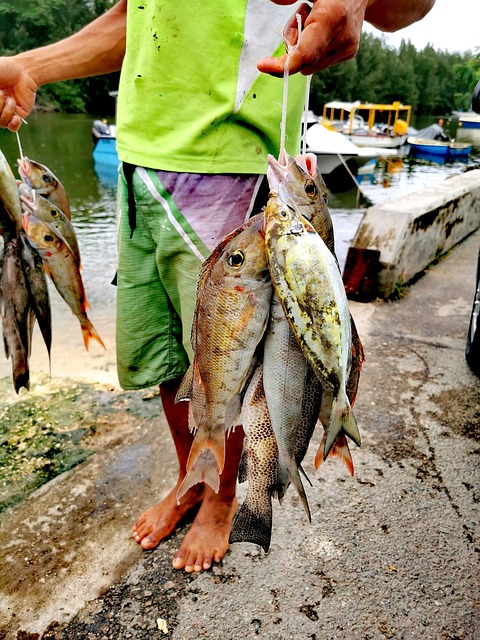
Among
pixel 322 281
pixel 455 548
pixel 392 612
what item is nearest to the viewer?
pixel 322 281

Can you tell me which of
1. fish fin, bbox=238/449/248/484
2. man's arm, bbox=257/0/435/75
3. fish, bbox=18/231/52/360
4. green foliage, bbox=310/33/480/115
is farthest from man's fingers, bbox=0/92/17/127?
green foliage, bbox=310/33/480/115

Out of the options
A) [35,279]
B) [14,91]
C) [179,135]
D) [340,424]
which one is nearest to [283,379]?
[340,424]

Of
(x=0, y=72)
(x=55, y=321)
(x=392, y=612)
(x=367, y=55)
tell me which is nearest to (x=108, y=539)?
(x=392, y=612)

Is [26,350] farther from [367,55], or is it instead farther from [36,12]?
[367,55]

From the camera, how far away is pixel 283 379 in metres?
1.40

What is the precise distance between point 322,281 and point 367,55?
66897 mm

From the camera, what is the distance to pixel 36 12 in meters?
43.5

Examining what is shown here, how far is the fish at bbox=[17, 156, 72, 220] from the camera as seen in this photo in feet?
7.44

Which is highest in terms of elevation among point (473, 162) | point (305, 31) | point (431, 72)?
point (431, 72)

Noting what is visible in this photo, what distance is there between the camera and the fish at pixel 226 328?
1.34 meters

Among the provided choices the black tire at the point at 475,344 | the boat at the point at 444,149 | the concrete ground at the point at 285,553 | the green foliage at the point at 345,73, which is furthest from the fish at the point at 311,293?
the green foliage at the point at 345,73

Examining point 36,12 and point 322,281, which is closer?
point 322,281

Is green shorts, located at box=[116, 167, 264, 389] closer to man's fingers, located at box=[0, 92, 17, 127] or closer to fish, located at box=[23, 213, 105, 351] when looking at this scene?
fish, located at box=[23, 213, 105, 351]

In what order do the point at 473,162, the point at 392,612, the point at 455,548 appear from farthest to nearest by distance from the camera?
the point at 473,162
the point at 455,548
the point at 392,612
